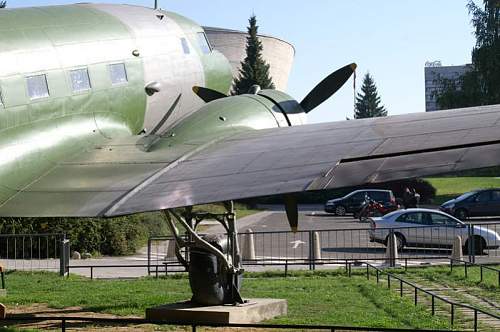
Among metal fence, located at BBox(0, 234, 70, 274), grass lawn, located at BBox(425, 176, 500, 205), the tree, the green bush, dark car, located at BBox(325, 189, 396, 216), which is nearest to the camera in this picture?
metal fence, located at BBox(0, 234, 70, 274)

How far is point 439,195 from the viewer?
5550 cm

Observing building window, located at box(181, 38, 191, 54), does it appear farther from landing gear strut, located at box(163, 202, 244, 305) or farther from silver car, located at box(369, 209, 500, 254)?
silver car, located at box(369, 209, 500, 254)

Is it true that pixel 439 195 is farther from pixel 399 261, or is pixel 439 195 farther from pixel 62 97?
pixel 62 97

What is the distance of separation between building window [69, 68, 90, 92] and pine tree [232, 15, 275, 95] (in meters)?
55.4

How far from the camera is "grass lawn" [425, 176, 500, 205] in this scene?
180 feet

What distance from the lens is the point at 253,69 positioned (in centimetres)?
7138

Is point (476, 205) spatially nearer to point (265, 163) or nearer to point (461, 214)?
point (461, 214)

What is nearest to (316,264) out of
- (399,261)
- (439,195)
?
(399,261)

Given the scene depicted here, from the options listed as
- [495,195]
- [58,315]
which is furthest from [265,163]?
[495,195]

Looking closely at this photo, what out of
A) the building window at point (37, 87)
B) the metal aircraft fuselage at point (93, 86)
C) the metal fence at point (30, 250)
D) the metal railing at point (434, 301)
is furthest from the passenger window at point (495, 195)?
the building window at point (37, 87)

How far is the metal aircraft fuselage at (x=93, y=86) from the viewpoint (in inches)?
471

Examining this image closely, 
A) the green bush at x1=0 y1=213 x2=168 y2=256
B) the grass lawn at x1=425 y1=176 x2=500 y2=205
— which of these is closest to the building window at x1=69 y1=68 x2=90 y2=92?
the green bush at x1=0 y1=213 x2=168 y2=256

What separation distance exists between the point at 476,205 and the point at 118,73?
101 feet

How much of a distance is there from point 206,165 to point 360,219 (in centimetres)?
3278
